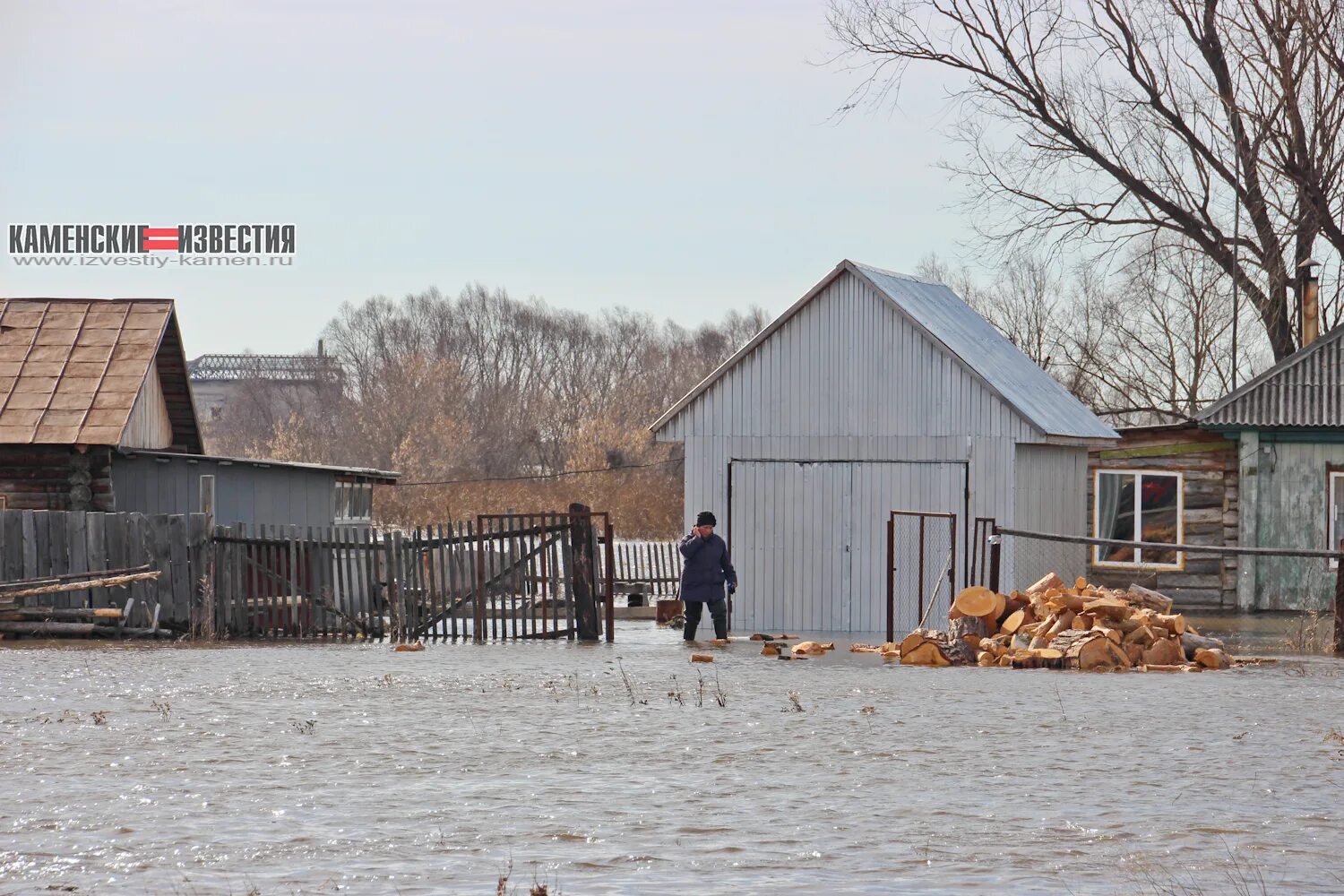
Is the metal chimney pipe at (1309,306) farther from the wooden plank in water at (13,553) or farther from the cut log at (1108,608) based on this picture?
the wooden plank in water at (13,553)

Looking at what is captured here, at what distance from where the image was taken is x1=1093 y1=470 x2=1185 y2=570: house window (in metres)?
29.5

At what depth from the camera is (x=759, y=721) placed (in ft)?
42.1

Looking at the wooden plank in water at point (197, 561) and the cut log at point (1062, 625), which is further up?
the wooden plank in water at point (197, 561)

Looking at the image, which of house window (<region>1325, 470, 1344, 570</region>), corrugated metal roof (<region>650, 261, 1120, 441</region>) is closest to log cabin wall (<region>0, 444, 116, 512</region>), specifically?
corrugated metal roof (<region>650, 261, 1120, 441</region>)

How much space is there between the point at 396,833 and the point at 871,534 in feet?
56.2

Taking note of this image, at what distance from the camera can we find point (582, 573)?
70.9 feet

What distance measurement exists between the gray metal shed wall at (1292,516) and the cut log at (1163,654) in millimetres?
10419

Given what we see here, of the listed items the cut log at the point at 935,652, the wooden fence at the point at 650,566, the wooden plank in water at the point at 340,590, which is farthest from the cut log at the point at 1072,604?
the wooden fence at the point at 650,566

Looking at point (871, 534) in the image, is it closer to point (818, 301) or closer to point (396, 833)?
point (818, 301)

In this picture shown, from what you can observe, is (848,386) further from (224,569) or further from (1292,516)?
(224,569)

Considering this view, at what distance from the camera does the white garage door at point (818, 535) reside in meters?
24.8

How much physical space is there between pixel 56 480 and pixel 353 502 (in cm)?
1200

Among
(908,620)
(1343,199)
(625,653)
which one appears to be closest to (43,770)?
(625,653)

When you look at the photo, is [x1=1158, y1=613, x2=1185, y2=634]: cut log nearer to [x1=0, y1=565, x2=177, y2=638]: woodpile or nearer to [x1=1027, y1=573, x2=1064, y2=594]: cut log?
[x1=1027, y1=573, x2=1064, y2=594]: cut log
